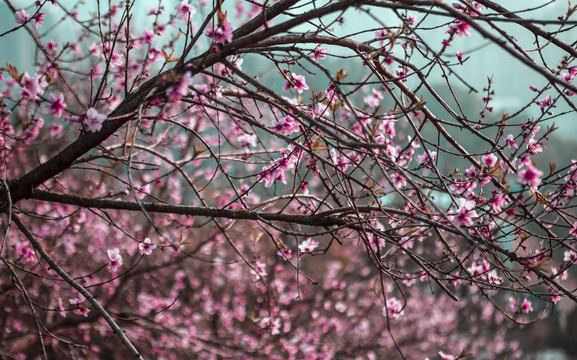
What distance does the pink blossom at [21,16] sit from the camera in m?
2.73

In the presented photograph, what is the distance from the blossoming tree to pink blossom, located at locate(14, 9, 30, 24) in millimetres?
16

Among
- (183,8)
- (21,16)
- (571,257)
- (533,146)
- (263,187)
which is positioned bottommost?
(571,257)

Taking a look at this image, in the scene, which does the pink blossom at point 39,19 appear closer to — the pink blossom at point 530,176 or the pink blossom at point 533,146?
the pink blossom at point 530,176

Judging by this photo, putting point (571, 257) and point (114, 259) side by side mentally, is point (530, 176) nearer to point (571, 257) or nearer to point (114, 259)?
point (571, 257)

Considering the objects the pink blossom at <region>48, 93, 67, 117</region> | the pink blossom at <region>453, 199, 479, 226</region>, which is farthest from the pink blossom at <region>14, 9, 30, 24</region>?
the pink blossom at <region>453, 199, 479, 226</region>

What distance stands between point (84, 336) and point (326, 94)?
206 inches

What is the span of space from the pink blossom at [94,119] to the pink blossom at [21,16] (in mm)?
1296

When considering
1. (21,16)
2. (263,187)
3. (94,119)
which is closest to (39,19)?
(21,16)

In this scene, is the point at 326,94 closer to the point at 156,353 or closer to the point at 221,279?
the point at 156,353

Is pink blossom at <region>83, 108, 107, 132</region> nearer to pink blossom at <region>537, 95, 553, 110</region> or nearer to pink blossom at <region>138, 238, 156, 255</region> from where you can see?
pink blossom at <region>138, 238, 156, 255</region>

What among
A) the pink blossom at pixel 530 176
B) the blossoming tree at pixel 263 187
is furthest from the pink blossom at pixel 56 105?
the pink blossom at pixel 530 176

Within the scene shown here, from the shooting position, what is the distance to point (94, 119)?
195 cm

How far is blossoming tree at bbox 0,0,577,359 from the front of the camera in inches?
75.6

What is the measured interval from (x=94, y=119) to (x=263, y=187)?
4.46 meters
